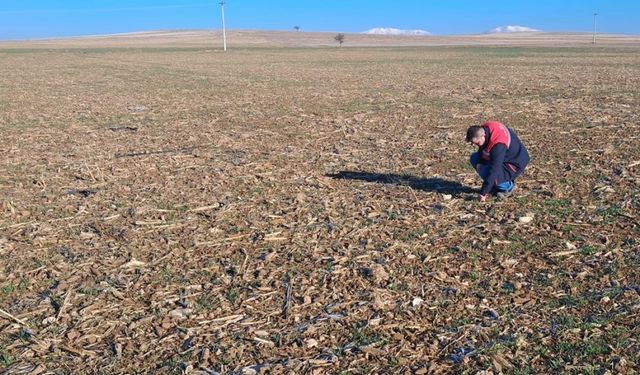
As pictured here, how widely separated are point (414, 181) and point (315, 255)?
2970mm

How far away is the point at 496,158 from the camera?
284 inches

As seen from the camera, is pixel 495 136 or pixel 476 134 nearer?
pixel 476 134

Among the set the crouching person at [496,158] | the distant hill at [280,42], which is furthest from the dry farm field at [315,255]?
the distant hill at [280,42]

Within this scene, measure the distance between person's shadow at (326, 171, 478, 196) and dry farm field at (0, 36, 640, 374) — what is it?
4 cm

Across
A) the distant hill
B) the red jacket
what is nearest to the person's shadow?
the red jacket

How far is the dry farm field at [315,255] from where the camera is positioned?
4.27 m

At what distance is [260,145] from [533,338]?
759cm

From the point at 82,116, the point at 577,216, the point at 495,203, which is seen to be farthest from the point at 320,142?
the point at 82,116

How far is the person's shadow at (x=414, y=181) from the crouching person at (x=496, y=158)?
47 centimetres

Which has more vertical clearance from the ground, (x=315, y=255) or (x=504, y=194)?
(x=504, y=194)

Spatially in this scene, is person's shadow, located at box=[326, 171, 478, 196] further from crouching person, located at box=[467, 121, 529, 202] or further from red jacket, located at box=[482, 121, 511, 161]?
red jacket, located at box=[482, 121, 511, 161]

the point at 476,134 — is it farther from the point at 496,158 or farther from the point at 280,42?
the point at 280,42

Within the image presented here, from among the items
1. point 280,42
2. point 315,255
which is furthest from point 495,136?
point 280,42

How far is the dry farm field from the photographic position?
4266 mm
